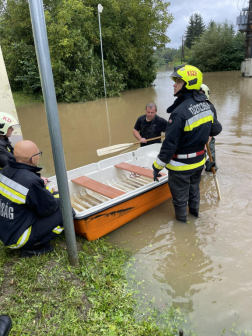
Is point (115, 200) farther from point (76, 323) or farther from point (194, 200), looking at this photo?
point (76, 323)

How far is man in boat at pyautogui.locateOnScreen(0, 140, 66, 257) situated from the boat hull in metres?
0.52

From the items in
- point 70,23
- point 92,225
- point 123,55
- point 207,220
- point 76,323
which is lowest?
point 207,220

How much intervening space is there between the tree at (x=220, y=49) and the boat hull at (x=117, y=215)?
31600 millimetres

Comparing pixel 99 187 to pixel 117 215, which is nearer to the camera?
pixel 117 215

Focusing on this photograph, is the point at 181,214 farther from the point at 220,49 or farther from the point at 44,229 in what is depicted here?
the point at 220,49

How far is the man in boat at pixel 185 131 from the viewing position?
10.0 ft

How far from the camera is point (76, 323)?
7.18 feet

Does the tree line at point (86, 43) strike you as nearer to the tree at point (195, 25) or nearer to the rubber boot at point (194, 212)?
the rubber boot at point (194, 212)

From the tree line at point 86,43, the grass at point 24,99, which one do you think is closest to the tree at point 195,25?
the tree line at point 86,43

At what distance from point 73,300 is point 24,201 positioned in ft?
3.29

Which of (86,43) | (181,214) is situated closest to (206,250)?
(181,214)

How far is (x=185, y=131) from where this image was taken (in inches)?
123

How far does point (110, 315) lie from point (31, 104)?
15.1 metres

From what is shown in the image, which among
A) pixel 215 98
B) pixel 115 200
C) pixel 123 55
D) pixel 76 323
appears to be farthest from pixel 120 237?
pixel 123 55
